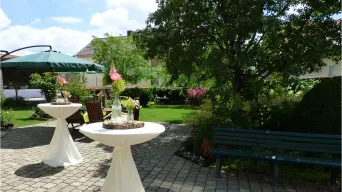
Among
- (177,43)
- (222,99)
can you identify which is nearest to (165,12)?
(177,43)

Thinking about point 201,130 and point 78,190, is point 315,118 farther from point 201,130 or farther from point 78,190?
point 78,190

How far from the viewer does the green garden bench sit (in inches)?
164

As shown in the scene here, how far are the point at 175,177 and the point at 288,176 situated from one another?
2.07 m

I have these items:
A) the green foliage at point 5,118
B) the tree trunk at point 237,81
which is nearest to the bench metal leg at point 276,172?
the tree trunk at point 237,81

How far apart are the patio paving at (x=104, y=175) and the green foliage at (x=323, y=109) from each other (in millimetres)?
1259

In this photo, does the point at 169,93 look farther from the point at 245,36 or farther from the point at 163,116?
the point at 245,36

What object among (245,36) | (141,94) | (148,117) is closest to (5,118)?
(148,117)

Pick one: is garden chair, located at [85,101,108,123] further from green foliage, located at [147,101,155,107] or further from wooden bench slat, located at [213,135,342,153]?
A: green foliage, located at [147,101,155,107]

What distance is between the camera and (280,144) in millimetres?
4445

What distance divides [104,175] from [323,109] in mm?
4361

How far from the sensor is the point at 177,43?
7.07 m

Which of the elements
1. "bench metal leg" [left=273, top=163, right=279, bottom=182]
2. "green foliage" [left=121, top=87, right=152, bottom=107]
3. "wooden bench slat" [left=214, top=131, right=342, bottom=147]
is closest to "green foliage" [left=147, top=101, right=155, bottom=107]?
"green foliage" [left=121, top=87, right=152, bottom=107]

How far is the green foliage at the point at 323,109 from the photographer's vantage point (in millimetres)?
4980

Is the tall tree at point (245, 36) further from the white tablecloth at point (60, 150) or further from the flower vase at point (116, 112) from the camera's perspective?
the white tablecloth at point (60, 150)
